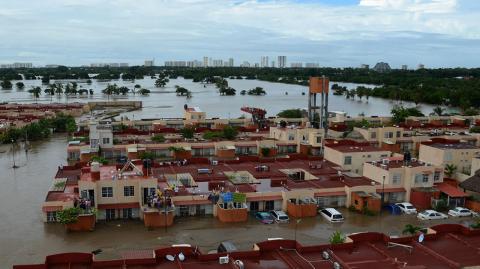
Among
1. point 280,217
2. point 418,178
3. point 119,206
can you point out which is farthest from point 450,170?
point 119,206

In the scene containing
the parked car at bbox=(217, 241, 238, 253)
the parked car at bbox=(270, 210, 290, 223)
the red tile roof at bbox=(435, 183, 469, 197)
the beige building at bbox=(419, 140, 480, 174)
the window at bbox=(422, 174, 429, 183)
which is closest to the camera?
the parked car at bbox=(217, 241, 238, 253)

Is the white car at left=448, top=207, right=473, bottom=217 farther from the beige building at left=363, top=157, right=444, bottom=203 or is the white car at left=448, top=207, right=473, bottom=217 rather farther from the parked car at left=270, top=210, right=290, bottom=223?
the parked car at left=270, top=210, right=290, bottom=223

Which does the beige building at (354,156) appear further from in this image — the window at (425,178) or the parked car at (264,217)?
the parked car at (264,217)

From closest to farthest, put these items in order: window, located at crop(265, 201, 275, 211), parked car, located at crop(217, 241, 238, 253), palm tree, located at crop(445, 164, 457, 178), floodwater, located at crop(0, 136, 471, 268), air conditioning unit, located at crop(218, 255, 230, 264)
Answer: air conditioning unit, located at crop(218, 255, 230, 264), parked car, located at crop(217, 241, 238, 253), floodwater, located at crop(0, 136, 471, 268), window, located at crop(265, 201, 275, 211), palm tree, located at crop(445, 164, 457, 178)

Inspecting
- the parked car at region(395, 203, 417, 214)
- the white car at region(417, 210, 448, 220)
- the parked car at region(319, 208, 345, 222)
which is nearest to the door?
the parked car at region(319, 208, 345, 222)

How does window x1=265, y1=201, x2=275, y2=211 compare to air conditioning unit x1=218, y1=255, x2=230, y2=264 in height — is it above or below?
below

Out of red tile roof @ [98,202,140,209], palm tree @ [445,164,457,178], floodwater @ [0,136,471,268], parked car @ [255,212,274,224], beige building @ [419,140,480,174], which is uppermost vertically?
beige building @ [419,140,480,174]

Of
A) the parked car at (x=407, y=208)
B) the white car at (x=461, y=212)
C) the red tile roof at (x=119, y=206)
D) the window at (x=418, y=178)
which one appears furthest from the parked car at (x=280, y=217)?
the white car at (x=461, y=212)
